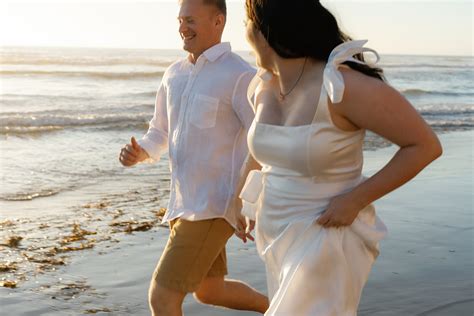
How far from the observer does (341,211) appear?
314cm

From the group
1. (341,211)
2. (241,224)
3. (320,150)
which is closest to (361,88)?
(320,150)

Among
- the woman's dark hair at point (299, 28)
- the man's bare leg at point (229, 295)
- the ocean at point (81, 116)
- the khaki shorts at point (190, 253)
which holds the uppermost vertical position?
the woman's dark hair at point (299, 28)

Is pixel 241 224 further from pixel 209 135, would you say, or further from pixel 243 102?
pixel 243 102

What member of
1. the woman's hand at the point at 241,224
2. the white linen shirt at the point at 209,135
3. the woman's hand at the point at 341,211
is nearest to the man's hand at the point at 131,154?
the white linen shirt at the point at 209,135

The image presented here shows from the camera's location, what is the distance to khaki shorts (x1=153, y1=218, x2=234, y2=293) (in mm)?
4305

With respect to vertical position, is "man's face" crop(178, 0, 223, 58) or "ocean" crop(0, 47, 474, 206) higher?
"man's face" crop(178, 0, 223, 58)

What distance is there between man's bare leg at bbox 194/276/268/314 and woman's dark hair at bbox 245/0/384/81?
1.81m

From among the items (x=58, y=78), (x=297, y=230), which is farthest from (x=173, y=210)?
(x=58, y=78)

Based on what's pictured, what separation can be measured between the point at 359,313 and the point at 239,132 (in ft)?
5.50

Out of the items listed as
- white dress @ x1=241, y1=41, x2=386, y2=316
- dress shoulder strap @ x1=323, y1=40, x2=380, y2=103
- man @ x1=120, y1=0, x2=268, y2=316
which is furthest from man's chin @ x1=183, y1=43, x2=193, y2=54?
dress shoulder strap @ x1=323, y1=40, x2=380, y2=103

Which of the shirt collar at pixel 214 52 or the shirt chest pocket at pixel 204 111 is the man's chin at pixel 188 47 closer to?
the shirt collar at pixel 214 52

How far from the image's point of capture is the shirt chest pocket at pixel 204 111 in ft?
14.4

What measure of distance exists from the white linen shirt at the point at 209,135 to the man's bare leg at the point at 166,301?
363 mm

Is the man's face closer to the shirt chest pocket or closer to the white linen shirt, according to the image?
the white linen shirt
